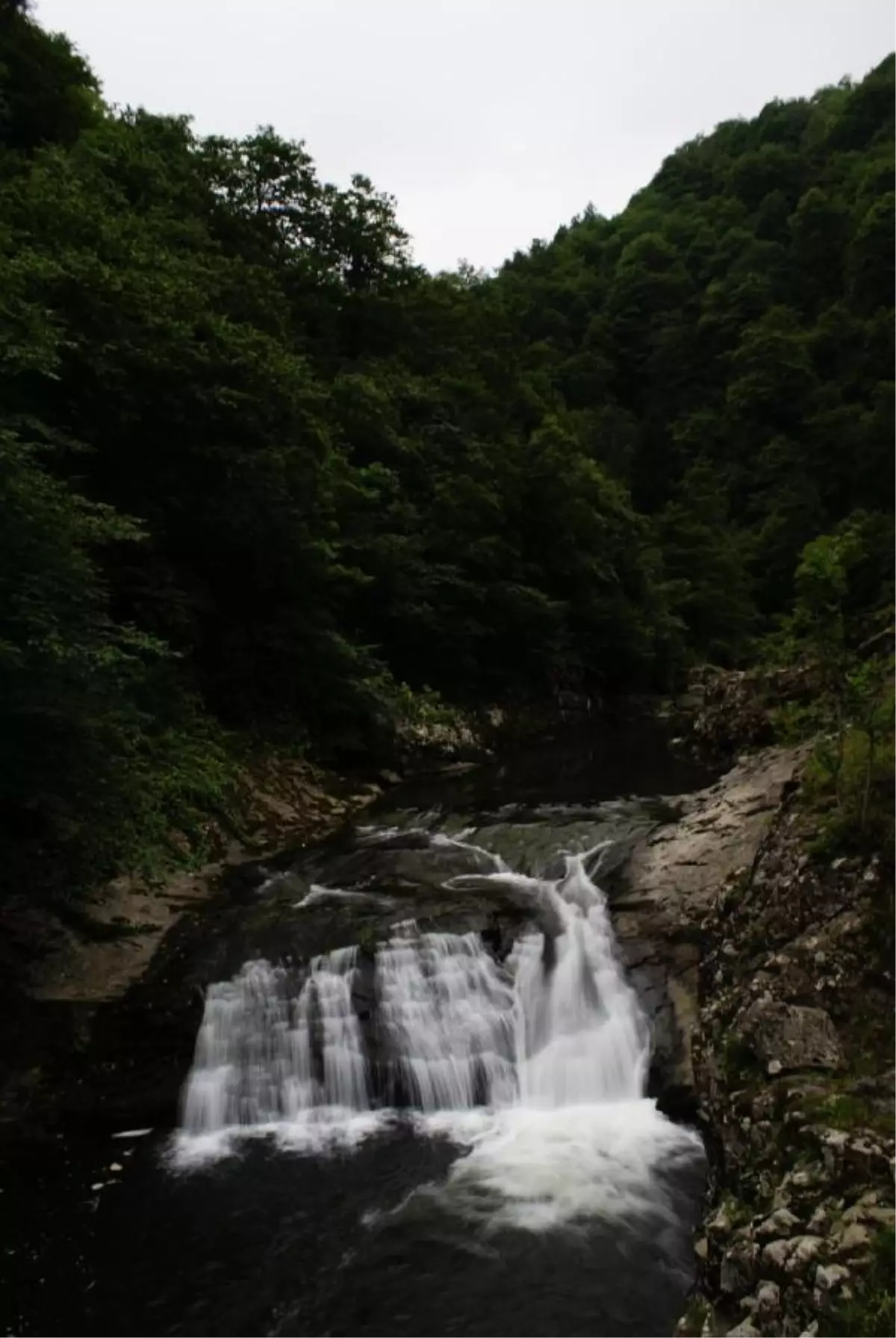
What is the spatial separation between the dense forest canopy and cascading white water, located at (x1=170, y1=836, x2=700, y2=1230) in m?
2.38

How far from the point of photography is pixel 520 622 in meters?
27.4

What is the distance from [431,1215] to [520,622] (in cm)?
2118

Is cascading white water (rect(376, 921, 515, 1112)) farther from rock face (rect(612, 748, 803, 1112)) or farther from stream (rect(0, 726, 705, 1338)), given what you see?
A: rock face (rect(612, 748, 803, 1112))

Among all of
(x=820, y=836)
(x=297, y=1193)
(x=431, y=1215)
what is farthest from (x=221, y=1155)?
(x=820, y=836)

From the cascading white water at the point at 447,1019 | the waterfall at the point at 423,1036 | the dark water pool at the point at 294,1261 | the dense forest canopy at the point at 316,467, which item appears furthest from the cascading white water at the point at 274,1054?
the dense forest canopy at the point at 316,467

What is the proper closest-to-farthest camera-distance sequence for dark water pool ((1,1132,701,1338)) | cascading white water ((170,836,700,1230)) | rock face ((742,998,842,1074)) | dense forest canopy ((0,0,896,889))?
1. dark water pool ((1,1132,701,1338))
2. rock face ((742,998,842,1074))
3. cascading white water ((170,836,700,1230))
4. dense forest canopy ((0,0,896,889))

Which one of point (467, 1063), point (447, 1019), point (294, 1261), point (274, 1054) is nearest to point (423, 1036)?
point (447, 1019)

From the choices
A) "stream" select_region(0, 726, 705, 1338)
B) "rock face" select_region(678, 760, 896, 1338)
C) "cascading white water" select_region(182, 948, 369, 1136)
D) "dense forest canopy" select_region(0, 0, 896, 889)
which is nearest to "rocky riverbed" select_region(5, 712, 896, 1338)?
"rock face" select_region(678, 760, 896, 1338)

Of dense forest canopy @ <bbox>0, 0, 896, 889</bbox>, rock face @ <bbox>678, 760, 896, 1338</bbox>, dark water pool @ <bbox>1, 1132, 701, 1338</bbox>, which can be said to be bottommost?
dark water pool @ <bbox>1, 1132, 701, 1338</bbox>

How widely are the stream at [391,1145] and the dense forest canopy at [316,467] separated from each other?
92.3 inches

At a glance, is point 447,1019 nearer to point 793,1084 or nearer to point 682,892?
point 682,892

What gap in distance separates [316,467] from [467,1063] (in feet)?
38.5

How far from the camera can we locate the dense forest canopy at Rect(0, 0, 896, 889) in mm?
9695

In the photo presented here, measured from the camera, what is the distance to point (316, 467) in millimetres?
17484
